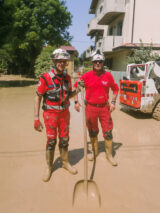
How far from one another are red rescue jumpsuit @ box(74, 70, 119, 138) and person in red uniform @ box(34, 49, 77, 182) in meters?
0.48

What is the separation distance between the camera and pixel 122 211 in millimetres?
2443

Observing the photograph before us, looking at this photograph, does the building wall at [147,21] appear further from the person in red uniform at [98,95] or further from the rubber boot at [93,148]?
the rubber boot at [93,148]

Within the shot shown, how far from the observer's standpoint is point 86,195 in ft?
8.45

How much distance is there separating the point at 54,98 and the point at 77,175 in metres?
1.29

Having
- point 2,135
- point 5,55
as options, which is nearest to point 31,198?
point 2,135

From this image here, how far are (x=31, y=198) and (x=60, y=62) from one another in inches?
74.1

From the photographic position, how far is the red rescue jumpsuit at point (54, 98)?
2.88 meters

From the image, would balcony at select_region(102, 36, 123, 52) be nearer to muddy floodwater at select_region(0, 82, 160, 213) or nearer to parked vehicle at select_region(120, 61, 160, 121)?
parked vehicle at select_region(120, 61, 160, 121)

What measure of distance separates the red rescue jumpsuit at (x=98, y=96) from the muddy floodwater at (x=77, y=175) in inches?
31.1

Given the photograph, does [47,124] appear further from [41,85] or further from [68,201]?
[68,201]

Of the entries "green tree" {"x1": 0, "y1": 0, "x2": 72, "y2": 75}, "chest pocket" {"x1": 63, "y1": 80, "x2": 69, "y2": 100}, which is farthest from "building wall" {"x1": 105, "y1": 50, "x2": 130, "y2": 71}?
"chest pocket" {"x1": 63, "y1": 80, "x2": 69, "y2": 100}

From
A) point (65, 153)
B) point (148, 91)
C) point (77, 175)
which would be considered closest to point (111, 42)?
point (148, 91)

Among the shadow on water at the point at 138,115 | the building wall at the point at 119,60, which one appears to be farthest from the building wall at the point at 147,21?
the shadow on water at the point at 138,115

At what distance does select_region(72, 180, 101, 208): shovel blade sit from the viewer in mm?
2518
